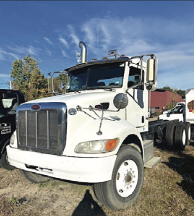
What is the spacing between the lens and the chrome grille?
289cm

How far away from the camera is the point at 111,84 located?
411 cm

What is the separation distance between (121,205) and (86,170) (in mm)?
945

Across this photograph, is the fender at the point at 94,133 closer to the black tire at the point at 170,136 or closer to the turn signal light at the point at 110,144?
the turn signal light at the point at 110,144

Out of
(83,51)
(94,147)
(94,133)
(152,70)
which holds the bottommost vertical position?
(94,147)

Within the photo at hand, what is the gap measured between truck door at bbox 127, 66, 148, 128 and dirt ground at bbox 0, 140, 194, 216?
1365 millimetres

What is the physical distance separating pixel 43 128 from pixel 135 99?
87.1 inches

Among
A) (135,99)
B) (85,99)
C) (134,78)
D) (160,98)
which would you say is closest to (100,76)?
(134,78)

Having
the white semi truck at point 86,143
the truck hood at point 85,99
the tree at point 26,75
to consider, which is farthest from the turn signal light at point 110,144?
the tree at point 26,75

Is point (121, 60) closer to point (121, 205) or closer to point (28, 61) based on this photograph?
point (121, 205)

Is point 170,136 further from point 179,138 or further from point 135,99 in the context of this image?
point 135,99

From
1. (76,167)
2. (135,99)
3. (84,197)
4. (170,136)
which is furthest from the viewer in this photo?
(170,136)

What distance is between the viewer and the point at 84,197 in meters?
3.55

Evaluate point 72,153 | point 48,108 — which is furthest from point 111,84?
point 72,153

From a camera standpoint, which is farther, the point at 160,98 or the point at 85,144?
the point at 160,98
